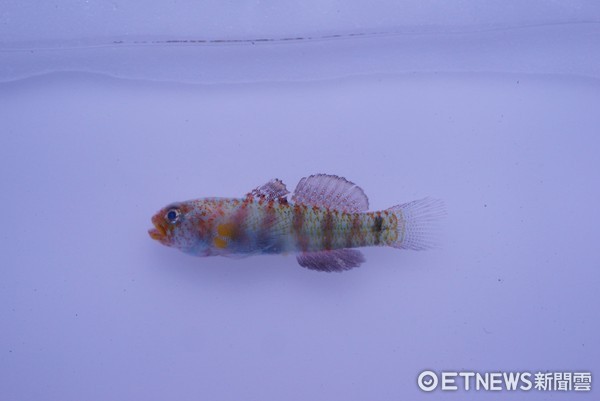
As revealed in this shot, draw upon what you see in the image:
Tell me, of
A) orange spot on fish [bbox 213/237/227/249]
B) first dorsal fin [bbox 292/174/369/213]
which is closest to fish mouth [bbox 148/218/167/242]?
orange spot on fish [bbox 213/237/227/249]

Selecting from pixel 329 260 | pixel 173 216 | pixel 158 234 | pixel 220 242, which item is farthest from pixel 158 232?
pixel 329 260

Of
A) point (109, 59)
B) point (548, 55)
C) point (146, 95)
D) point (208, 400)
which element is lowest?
point (208, 400)

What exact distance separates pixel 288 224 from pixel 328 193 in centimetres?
36

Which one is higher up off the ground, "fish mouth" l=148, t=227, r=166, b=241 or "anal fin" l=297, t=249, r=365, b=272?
"fish mouth" l=148, t=227, r=166, b=241

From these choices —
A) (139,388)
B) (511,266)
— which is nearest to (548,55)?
(511,266)

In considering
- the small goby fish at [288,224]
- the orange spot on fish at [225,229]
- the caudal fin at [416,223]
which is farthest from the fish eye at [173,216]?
the caudal fin at [416,223]

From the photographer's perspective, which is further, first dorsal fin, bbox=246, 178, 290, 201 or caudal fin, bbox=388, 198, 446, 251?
caudal fin, bbox=388, 198, 446, 251

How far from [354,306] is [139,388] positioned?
5.85 feet

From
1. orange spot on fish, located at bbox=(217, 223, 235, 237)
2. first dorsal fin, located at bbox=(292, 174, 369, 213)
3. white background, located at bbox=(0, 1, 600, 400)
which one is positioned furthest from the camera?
white background, located at bbox=(0, 1, 600, 400)

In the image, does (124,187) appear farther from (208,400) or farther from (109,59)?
(208,400)

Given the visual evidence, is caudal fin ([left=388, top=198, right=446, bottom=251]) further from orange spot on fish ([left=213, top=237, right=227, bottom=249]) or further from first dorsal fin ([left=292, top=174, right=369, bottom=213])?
orange spot on fish ([left=213, top=237, right=227, bottom=249])

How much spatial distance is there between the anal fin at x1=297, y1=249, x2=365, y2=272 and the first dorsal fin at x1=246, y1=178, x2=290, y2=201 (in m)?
0.46

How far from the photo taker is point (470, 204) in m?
4.06

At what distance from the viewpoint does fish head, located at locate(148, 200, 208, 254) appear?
11.2 feet
